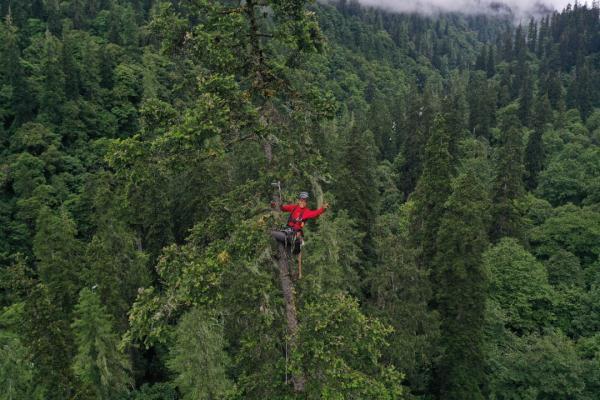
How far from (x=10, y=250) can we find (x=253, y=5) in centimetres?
5162

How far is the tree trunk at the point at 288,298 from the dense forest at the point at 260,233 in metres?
0.12

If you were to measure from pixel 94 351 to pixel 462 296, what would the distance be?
21075 millimetres

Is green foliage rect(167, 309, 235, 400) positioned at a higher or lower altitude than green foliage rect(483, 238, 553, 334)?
higher

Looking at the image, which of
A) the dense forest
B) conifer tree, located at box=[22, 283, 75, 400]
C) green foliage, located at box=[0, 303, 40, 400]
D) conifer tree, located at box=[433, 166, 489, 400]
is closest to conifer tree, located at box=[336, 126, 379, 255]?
the dense forest

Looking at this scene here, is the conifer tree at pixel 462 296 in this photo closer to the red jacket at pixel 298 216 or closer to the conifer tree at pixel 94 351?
the conifer tree at pixel 94 351

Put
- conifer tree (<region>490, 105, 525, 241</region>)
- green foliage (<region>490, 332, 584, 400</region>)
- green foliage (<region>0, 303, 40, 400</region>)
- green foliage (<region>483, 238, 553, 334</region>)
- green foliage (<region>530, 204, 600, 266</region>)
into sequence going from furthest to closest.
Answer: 1. green foliage (<region>530, 204, 600, 266</region>)
2. conifer tree (<region>490, 105, 525, 241</region>)
3. green foliage (<region>483, 238, 553, 334</region>)
4. green foliage (<region>490, 332, 584, 400</region>)
5. green foliage (<region>0, 303, 40, 400</region>)

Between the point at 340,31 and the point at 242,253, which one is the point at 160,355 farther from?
the point at 340,31

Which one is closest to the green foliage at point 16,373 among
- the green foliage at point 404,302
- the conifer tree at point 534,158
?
the green foliage at point 404,302

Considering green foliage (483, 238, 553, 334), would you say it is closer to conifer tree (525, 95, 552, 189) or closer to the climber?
the climber

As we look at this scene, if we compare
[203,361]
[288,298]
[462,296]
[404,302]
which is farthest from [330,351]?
[462,296]

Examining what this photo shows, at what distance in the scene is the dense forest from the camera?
8750mm

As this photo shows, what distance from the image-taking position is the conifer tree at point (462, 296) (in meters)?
27.4

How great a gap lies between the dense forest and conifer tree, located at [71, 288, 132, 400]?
0.13m

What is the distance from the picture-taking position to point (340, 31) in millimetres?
188875
